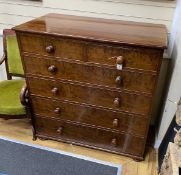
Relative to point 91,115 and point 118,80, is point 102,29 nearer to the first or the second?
point 118,80

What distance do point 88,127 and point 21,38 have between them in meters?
0.94

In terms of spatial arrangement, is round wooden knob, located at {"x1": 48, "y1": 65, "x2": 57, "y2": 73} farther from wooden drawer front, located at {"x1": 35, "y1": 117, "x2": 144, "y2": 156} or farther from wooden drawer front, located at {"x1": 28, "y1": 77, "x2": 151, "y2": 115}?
wooden drawer front, located at {"x1": 35, "y1": 117, "x2": 144, "y2": 156}

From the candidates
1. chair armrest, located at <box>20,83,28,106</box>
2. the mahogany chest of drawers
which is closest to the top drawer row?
the mahogany chest of drawers

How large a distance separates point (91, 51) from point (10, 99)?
999mm

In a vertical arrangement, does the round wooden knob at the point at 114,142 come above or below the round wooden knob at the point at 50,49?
below

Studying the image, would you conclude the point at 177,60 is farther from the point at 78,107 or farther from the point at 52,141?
the point at 52,141

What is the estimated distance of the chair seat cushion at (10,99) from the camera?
1978mm

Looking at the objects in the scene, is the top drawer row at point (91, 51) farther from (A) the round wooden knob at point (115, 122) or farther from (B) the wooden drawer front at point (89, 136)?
(B) the wooden drawer front at point (89, 136)

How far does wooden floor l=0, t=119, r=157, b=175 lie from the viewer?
1.91m

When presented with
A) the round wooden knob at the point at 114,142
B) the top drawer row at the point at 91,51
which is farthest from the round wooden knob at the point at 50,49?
the round wooden knob at the point at 114,142

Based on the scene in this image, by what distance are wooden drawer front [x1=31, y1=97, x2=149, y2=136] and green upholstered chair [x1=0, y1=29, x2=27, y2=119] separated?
0.14 metres

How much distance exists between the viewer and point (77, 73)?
5.50 ft

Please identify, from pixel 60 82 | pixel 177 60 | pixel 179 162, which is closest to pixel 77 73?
pixel 60 82

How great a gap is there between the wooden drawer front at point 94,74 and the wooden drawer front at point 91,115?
0.26 m
